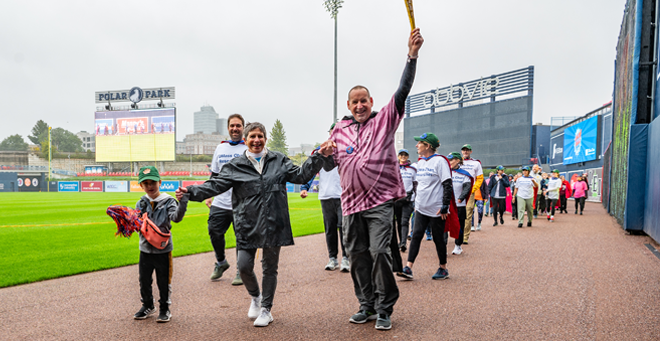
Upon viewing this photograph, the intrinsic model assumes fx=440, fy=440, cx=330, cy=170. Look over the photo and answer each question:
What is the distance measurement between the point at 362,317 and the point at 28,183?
5801cm

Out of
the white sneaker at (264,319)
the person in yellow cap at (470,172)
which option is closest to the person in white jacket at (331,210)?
the white sneaker at (264,319)

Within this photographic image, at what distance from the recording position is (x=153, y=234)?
393 cm

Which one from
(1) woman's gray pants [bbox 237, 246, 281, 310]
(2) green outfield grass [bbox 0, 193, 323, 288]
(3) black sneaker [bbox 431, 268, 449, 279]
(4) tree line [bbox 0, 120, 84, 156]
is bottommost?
(2) green outfield grass [bbox 0, 193, 323, 288]

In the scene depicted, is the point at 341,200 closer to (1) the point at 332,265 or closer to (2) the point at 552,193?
(1) the point at 332,265

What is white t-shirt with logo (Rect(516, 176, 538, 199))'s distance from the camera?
42.6ft

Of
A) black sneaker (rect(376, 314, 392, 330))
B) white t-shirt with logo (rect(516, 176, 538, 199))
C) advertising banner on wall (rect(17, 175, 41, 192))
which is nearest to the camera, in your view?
black sneaker (rect(376, 314, 392, 330))

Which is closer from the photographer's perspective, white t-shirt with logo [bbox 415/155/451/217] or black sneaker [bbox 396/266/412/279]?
black sneaker [bbox 396/266/412/279]

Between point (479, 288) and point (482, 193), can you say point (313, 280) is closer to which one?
point (479, 288)

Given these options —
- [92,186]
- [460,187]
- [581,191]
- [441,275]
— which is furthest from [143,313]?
[92,186]

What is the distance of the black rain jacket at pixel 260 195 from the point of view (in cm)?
394

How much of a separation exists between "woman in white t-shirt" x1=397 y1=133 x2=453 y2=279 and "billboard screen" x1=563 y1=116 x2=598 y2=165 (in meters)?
31.4

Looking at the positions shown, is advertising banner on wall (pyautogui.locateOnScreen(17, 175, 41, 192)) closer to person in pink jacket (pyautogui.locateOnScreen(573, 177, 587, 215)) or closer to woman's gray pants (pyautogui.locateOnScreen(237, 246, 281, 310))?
person in pink jacket (pyautogui.locateOnScreen(573, 177, 587, 215))

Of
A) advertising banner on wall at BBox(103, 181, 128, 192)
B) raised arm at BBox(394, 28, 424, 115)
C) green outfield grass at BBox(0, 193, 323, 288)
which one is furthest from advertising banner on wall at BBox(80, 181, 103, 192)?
raised arm at BBox(394, 28, 424, 115)

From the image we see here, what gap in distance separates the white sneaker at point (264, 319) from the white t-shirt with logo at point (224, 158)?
199cm
